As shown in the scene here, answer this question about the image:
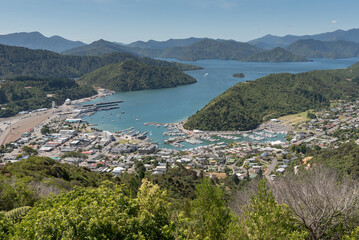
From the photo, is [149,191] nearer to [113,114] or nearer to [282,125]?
[282,125]

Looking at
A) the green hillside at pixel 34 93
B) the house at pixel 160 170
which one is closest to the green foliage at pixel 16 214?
the house at pixel 160 170

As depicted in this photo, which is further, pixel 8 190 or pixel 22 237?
pixel 8 190

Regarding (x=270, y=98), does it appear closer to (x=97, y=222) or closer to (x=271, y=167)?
(x=271, y=167)

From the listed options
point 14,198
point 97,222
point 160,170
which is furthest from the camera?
point 160,170

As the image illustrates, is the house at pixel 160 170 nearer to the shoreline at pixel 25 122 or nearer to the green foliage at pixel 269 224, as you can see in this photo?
the green foliage at pixel 269 224

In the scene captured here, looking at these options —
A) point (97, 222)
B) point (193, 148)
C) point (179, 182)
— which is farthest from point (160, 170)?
point (97, 222)

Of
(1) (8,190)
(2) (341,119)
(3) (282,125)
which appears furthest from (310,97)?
(1) (8,190)

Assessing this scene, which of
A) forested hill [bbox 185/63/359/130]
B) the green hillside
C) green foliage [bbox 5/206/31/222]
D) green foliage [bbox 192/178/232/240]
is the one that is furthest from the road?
the green hillside
